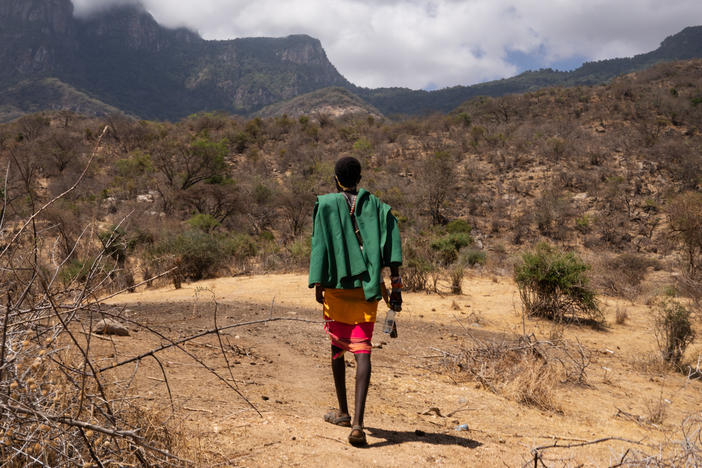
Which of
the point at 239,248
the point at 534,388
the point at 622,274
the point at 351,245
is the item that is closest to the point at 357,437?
the point at 351,245

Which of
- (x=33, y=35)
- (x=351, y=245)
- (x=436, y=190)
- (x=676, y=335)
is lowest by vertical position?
(x=676, y=335)

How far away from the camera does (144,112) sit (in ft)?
339

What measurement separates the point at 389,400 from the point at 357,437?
3.87 ft

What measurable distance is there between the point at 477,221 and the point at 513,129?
12.1m

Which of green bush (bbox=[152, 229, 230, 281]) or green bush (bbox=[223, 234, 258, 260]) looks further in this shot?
green bush (bbox=[223, 234, 258, 260])

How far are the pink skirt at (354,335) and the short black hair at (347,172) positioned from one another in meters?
0.86

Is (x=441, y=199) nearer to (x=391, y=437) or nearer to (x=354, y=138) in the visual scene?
(x=354, y=138)

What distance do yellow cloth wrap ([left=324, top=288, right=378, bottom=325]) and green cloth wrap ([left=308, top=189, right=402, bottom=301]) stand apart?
2.5 inches

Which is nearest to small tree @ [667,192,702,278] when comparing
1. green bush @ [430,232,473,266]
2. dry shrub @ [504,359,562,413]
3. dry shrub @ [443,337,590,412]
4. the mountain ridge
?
green bush @ [430,232,473,266]

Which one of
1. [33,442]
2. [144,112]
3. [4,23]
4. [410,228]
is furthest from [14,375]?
[4,23]

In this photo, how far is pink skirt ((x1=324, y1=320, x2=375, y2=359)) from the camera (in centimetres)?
248

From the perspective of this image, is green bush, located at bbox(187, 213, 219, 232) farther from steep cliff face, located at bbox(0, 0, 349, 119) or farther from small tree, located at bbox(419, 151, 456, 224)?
steep cliff face, located at bbox(0, 0, 349, 119)

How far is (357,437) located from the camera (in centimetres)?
230

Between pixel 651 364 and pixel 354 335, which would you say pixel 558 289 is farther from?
pixel 354 335
